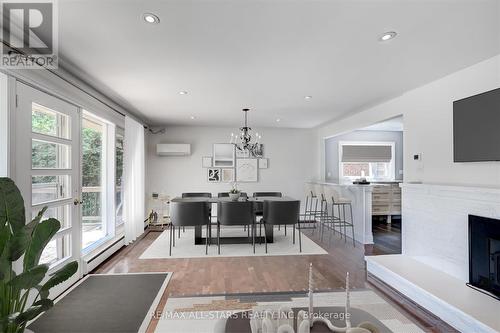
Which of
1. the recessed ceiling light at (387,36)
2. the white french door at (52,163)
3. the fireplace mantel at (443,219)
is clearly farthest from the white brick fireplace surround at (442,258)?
the white french door at (52,163)

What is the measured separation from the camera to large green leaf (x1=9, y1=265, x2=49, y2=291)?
4.85ft

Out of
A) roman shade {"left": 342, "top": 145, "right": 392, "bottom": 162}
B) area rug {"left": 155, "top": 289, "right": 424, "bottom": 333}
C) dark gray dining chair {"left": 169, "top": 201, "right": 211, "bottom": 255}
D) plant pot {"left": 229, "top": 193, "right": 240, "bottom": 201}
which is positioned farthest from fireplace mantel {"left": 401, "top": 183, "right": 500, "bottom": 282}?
roman shade {"left": 342, "top": 145, "right": 392, "bottom": 162}

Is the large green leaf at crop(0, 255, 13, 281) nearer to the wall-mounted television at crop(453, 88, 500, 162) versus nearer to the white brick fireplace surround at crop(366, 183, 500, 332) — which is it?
the white brick fireplace surround at crop(366, 183, 500, 332)

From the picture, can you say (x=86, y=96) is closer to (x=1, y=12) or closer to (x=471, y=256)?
(x=1, y=12)

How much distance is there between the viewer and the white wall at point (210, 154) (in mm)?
6637

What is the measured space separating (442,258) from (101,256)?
4515 millimetres

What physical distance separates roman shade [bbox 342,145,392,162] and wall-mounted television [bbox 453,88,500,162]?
4056 millimetres

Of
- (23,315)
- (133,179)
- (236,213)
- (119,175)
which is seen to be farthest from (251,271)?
(119,175)

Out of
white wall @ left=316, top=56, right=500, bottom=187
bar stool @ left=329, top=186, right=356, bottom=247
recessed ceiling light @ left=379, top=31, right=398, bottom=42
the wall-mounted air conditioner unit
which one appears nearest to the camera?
recessed ceiling light @ left=379, top=31, right=398, bottom=42

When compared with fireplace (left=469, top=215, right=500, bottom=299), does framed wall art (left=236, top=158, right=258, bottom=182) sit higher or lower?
higher

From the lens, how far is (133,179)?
4.93m

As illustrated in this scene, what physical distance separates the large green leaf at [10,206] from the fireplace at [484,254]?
383 cm

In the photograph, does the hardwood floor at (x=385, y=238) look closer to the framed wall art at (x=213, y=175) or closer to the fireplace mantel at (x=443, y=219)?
the fireplace mantel at (x=443, y=219)

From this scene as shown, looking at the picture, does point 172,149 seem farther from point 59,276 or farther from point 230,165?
point 59,276
